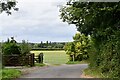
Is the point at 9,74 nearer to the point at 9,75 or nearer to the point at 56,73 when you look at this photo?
the point at 9,75

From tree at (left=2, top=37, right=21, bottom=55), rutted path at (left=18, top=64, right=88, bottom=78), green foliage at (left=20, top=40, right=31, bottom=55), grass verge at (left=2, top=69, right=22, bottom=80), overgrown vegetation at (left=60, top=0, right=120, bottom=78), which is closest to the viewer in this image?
overgrown vegetation at (left=60, top=0, right=120, bottom=78)

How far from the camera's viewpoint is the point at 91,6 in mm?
15867

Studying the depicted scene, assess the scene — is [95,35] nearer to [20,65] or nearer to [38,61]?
[20,65]

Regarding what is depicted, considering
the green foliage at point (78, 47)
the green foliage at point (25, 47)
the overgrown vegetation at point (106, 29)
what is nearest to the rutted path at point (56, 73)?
the overgrown vegetation at point (106, 29)

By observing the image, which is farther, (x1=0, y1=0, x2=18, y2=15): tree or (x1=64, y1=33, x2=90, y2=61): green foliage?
(x1=64, y1=33, x2=90, y2=61): green foliage

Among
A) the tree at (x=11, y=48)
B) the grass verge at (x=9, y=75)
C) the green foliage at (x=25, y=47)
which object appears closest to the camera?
the grass verge at (x=9, y=75)

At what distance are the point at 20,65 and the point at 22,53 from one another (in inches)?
86.6

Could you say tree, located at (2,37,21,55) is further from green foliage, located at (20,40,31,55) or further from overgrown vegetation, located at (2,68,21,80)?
overgrown vegetation, located at (2,68,21,80)

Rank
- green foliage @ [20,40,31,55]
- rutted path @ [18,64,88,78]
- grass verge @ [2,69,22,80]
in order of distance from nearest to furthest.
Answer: grass verge @ [2,69,22,80] < rutted path @ [18,64,88,78] < green foliage @ [20,40,31,55]

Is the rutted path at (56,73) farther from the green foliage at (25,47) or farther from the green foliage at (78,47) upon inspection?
the green foliage at (78,47)

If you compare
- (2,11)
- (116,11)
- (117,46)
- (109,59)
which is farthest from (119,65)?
(2,11)

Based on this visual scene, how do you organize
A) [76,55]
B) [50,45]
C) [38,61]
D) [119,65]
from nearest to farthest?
[119,65] → [50,45] → [38,61] → [76,55]

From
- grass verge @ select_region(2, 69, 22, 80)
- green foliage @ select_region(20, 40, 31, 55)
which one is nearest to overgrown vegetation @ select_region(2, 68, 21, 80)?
grass verge @ select_region(2, 69, 22, 80)

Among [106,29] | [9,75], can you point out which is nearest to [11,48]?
[9,75]
